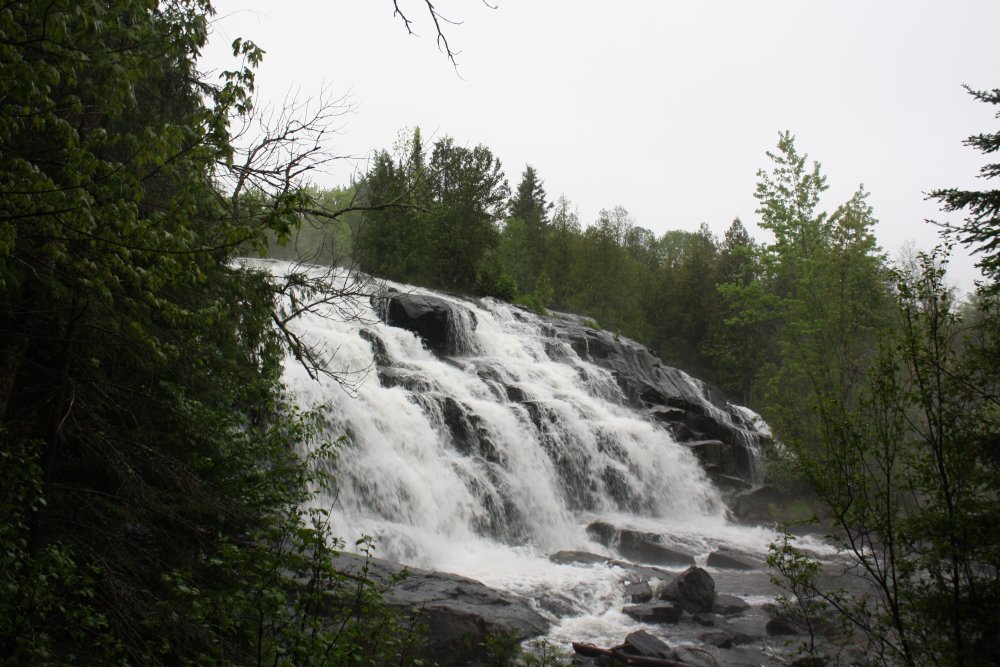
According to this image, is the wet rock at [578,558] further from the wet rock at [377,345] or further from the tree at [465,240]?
the tree at [465,240]

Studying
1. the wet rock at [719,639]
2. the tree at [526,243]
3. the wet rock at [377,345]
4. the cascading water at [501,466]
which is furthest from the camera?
the tree at [526,243]

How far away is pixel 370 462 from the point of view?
41.2ft

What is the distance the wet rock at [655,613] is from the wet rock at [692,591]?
0.33 m

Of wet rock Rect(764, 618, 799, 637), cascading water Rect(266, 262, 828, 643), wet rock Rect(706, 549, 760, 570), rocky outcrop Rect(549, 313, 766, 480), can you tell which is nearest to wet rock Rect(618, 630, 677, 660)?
cascading water Rect(266, 262, 828, 643)

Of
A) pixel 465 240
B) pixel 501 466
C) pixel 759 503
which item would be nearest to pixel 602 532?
pixel 501 466

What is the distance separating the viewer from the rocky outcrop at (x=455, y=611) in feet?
25.5

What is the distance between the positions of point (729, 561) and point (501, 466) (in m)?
5.36

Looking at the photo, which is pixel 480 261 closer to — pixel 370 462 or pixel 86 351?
pixel 370 462

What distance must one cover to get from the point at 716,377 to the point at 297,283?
34512mm

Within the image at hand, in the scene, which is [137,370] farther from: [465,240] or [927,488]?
[465,240]

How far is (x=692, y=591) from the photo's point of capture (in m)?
11.0

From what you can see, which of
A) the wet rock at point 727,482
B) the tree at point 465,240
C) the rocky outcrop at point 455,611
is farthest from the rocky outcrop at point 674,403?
the rocky outcrop at point 455,611

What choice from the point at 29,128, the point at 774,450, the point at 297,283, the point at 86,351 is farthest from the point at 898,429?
the point at 774,450

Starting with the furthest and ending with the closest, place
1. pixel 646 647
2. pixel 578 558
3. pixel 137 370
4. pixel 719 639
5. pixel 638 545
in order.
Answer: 1. pixel 638 545
2. pixel 578 558
3. pixel 719 639
4. pixel 646 647
5. pixel 137 370
